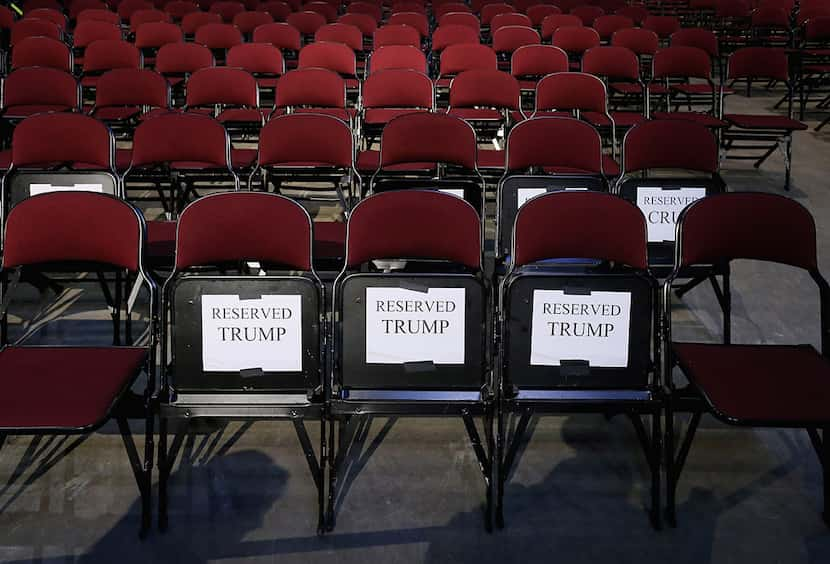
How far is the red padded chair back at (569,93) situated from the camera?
584 centimetres

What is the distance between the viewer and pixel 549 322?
9.36 feet

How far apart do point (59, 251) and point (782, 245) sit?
2.88 m

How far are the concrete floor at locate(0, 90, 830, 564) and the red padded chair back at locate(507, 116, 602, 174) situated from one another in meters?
1.65

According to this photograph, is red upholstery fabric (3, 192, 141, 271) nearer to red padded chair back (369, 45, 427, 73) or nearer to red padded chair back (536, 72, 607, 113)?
red padded chair back (536, 72, 607, 113)

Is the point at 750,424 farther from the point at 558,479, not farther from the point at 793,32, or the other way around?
the point at 793,32

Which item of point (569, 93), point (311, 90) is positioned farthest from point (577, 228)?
point (311, 90)

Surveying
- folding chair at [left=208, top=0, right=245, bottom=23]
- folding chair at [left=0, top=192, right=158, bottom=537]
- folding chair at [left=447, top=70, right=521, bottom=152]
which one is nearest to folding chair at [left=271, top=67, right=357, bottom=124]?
folding chair at [left=447, top=70, right=521, bottom=152]

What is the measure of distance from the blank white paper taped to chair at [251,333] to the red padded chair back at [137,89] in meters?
3.60

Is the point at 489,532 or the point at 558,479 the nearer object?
the point at 489,532

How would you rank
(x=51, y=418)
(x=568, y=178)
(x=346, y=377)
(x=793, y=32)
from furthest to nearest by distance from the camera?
(x=793, y=32)
(x=568, y=178)
(x=346, y=377)
(x=51, y=418)

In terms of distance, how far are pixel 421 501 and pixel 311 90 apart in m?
3.85

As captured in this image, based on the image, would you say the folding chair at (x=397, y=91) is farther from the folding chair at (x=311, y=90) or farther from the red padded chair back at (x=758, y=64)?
the red padded chair back at (x=758, y=64)

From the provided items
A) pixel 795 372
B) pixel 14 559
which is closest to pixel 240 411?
pixel 14 559

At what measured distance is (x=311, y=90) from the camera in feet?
19.4
